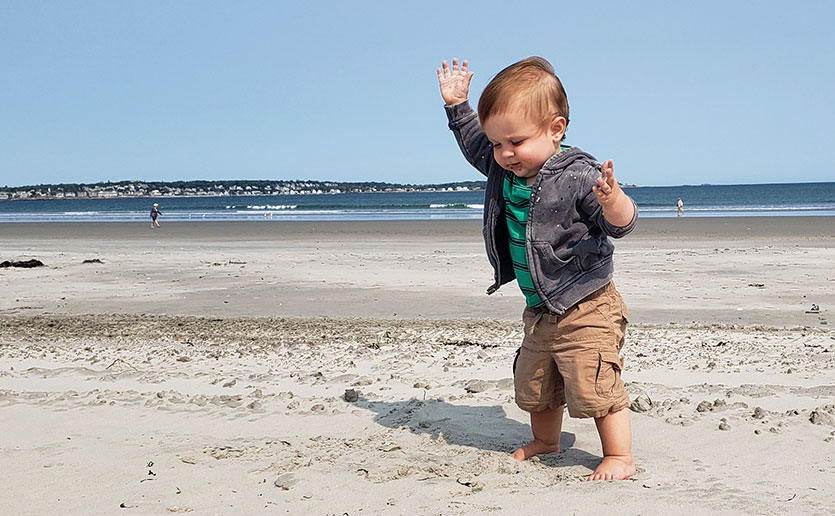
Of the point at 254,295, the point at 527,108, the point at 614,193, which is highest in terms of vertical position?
the point at 527,108

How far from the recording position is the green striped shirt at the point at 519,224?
10.7ft

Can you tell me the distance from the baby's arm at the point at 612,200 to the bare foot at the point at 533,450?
1060mm

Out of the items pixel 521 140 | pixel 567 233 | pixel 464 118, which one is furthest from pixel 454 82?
pixel 567 233

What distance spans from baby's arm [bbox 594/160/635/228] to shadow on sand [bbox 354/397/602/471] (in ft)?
3.47

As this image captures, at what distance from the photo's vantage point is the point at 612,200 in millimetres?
2920

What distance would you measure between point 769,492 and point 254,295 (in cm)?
760

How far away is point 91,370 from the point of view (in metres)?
5.25

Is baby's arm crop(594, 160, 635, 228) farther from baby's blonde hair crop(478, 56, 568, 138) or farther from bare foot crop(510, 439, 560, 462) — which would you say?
bare foot crop(510, 439, 560, 462)

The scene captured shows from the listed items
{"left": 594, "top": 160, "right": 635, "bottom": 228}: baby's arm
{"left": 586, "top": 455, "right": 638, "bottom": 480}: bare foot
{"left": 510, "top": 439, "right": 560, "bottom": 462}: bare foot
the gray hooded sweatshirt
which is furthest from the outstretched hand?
{"left": 510, "top": 439, "right": 560, "bottom": 462}: bare foot

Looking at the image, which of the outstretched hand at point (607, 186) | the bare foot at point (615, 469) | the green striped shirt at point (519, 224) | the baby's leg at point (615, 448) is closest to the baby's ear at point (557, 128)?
the green striped shirt at point (519, 224)

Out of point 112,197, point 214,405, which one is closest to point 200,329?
point 214,405

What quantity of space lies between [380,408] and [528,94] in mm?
1920

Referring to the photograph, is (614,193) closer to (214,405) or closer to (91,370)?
(214,405)

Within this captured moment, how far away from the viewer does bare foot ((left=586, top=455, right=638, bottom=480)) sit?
10.4 feet
